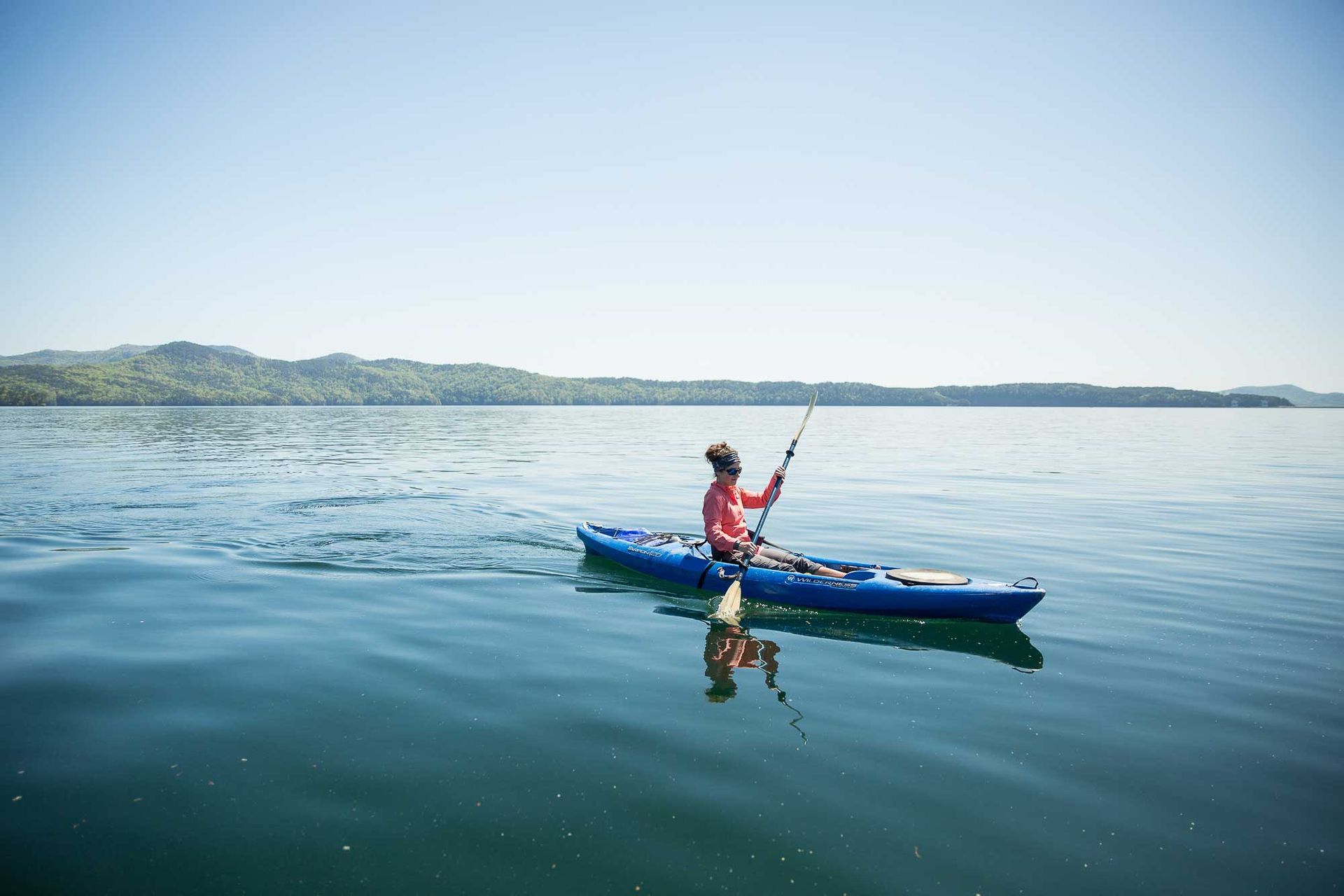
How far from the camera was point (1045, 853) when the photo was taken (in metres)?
4.38

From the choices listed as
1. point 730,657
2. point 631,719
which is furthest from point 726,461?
point 631,719

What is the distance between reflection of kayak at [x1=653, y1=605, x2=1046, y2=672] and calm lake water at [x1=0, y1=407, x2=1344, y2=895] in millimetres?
60

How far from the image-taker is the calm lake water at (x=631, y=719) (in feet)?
14.1

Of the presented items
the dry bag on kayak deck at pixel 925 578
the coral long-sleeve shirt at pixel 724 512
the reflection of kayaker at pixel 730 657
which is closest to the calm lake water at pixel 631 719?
the reflection of kayaker at pixel 730 657

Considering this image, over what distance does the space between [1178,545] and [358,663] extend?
13783mm

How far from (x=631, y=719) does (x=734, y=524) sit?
4957 millimetres

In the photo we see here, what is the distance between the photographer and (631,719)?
6082 millimetres

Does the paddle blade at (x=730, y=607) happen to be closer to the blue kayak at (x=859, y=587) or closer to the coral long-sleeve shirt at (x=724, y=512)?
the blue kayak at (x=859, y=587)

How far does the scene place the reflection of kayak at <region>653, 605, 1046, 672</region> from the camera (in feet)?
26.3

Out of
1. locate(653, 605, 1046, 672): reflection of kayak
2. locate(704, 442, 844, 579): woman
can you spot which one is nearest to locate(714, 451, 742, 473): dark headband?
locate(704, 442, 844, 579): woman

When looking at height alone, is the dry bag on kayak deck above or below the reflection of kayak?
above

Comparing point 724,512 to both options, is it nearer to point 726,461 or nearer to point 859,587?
point 726,461

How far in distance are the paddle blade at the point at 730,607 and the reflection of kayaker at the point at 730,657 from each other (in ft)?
A: 0.77

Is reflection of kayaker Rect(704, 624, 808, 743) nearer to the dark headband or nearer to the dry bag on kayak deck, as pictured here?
the dry bag on kayak deck
